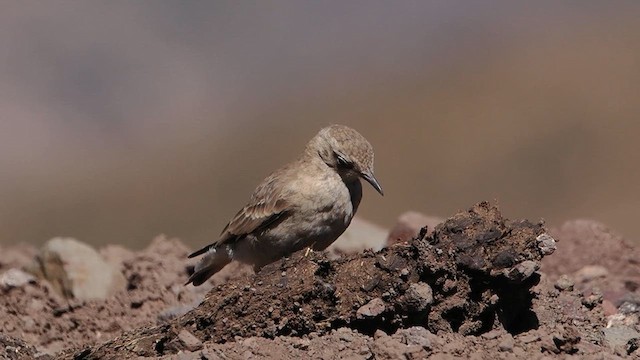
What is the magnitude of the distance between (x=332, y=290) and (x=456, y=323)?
704mm

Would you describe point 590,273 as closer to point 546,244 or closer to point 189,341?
point 546,244

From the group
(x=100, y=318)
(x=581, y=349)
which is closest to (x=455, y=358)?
(x=581, y=349)

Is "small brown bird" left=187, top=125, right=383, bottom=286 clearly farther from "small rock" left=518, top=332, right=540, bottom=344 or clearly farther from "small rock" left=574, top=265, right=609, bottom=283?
"small rock" left=518, top=332, right=540, bottom=344

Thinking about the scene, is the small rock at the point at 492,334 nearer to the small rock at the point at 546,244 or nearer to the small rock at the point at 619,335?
the small rock at the point at 546,244

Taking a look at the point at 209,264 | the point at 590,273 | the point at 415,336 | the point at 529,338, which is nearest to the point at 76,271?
the point at 209,264

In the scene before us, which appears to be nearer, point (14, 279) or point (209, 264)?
point (209, 264)

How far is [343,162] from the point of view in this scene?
10.4 meters

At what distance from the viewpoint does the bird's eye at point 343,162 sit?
33.9 feet

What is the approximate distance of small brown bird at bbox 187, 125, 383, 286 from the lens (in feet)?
33.3

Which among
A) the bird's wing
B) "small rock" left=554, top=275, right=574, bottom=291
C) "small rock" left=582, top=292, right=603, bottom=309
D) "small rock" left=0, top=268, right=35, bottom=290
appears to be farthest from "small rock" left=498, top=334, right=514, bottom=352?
"small rock" left=0, top=268, right=35, bottom=290

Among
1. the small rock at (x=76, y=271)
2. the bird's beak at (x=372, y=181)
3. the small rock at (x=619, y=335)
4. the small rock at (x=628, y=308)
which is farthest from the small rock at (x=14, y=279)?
the small rock at (x=619, y=335)

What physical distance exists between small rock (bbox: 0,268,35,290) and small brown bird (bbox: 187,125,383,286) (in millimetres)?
1577

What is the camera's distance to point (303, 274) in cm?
759

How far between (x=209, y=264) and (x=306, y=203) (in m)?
1.23
